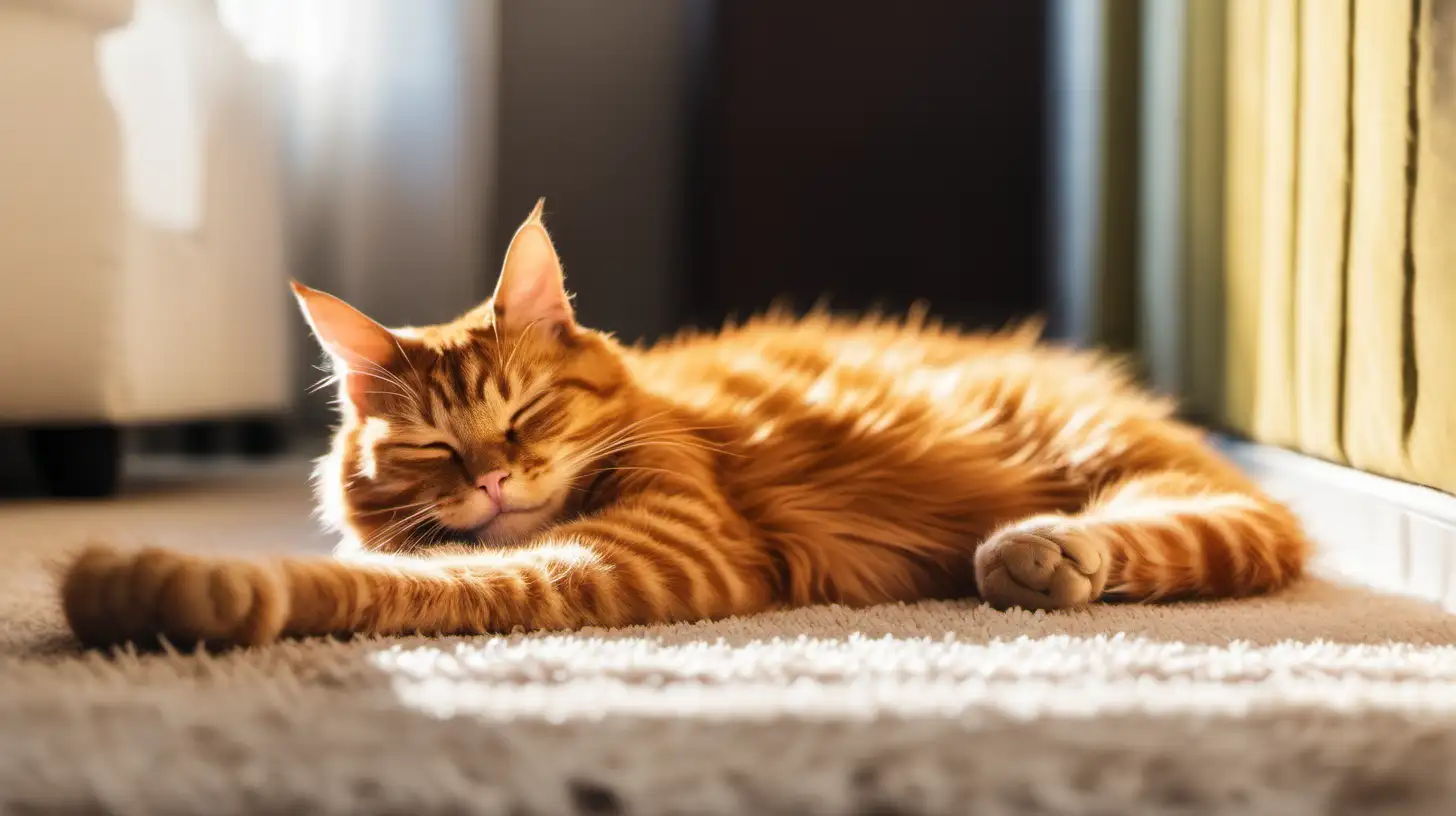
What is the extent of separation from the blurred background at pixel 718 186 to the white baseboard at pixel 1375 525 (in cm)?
4

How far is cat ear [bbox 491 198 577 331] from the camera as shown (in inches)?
45.8

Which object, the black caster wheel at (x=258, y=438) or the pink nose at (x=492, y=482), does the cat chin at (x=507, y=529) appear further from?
the black caster wheel at (x=258, y=438)

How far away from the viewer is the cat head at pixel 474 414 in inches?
43.6

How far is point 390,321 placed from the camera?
3.22 m

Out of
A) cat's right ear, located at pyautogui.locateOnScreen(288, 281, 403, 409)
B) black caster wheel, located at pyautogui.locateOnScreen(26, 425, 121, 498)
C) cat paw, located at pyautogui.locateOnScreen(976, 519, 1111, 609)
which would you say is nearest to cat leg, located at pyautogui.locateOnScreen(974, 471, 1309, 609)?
cat paw, located at pyautogui.locateOnScreen(976, 519, 1111, 609)

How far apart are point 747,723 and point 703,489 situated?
504 millimetres

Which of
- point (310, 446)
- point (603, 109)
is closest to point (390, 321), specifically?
point (310, 446)

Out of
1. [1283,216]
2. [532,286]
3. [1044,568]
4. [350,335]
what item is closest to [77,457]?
[350,335]

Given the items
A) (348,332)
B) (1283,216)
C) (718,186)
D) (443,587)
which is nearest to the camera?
(443,587)

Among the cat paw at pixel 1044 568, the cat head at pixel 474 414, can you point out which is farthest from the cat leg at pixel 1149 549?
the cat head at pixel 474 414

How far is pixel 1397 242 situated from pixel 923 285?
70.9 inches

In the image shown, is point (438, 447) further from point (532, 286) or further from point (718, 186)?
point (718, 186)

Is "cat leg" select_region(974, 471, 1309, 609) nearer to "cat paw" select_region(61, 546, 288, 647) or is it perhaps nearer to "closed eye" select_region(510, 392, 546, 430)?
"closed eye" select_region(510, 392, 546, 430)

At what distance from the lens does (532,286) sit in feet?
3.93
